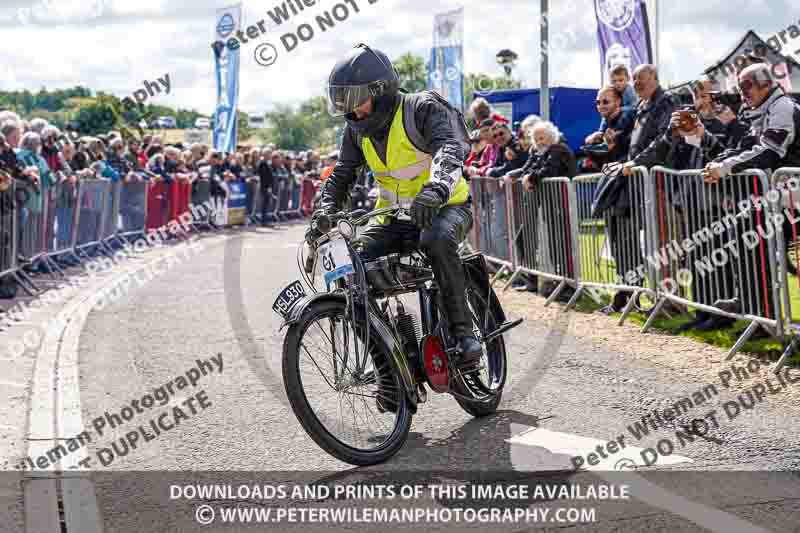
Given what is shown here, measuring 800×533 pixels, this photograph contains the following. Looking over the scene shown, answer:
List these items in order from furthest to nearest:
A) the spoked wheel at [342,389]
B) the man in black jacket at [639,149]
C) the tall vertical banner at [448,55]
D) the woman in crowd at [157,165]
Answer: the tall vertical banner at [448,55]
the woman in crowd at [157,165]
the man in black jacket at [639,149]
the spoked wheel at [342,389]

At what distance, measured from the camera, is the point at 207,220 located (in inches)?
989

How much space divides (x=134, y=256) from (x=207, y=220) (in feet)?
23.6

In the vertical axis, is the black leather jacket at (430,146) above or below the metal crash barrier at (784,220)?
above

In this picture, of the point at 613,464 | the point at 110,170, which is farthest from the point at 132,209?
the point at 613,464

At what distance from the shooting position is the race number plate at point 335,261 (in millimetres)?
5156

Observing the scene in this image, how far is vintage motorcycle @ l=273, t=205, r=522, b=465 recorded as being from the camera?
16.2 ft

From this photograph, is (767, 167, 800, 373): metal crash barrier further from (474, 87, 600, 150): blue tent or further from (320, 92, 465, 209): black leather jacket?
(474, 87, 600, 150): blue tent

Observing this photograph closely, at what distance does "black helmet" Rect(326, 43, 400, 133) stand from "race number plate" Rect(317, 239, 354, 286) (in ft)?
2.31

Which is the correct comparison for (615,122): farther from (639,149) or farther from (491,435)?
(491,435)

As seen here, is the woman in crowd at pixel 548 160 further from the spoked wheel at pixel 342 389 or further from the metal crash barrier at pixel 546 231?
the spoked wheel at pixel 342 389

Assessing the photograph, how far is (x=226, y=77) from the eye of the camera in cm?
2858

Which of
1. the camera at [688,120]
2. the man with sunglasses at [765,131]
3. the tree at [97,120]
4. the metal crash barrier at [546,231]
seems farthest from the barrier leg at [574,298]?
the tree at [97,120]

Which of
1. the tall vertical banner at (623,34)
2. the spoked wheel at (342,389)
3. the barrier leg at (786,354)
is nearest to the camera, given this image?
the spoked wheel at (342,389)

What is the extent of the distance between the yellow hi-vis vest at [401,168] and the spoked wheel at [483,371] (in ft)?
2.21
